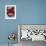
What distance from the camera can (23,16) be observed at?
302 centimetres

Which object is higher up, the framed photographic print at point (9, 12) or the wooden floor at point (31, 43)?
the framed photographic print at point (9, 12)

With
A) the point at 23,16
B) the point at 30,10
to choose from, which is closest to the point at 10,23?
the point at 23,16

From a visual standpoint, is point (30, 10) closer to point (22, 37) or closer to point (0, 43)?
point (22, 37)

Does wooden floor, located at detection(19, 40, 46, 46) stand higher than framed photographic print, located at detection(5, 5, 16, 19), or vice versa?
framed photographic print, located at detection(5, 5, 16, 19)

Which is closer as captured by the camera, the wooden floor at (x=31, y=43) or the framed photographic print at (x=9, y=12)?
the wooden floor at (x=31, y=43)

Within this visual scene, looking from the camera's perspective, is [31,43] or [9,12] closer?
[31,43]

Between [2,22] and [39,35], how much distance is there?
3.01 feet

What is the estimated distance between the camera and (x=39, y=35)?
2865 mm

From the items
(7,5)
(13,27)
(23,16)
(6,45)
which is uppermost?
(7,5)

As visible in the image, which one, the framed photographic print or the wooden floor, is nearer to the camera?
the wooden floor

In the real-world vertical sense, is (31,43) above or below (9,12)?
below

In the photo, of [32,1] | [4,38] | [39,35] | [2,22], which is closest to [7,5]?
[2,22]

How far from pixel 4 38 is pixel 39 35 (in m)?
0.83

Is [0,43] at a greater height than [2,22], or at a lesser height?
lesser
